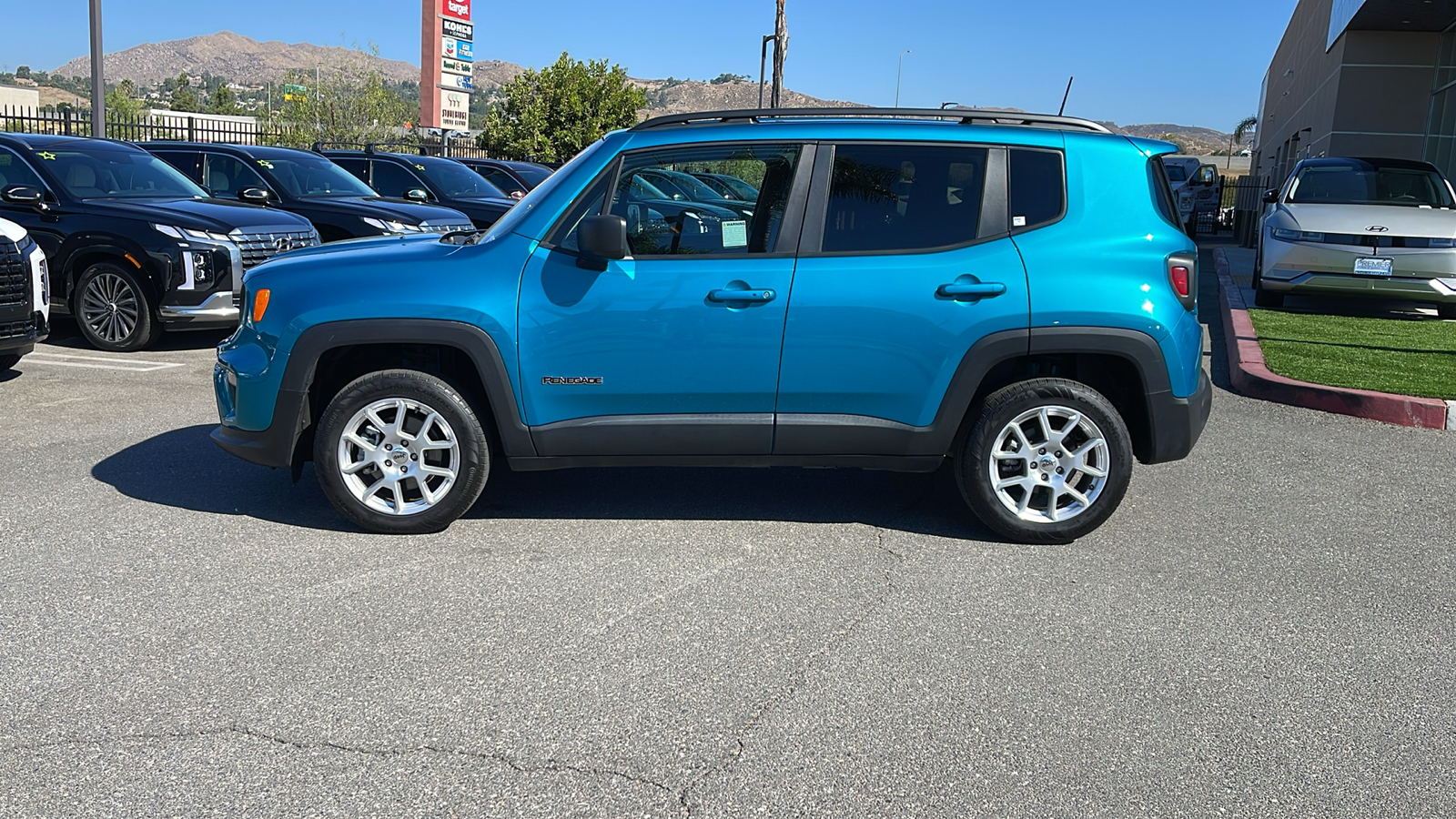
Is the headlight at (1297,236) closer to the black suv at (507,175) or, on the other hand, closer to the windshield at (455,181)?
the windshield at (455,181)

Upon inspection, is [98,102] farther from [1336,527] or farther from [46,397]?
[1336,527]

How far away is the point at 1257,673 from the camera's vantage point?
395cm

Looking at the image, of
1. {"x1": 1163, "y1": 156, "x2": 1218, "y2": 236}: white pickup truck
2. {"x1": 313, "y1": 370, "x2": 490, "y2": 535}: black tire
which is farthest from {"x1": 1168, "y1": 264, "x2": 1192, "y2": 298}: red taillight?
{"x1": 1163, "y1": 156, "x2": 1218, "y2": 236}: white pickup truck

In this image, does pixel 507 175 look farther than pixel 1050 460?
Yes

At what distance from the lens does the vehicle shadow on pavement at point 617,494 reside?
5.57m

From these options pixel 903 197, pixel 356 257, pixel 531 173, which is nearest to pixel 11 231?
pixel 356 257

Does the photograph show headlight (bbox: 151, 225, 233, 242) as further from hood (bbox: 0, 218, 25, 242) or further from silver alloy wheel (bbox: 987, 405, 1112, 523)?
silver alloy wheel (bbox: 987, 405, 1112, 523)

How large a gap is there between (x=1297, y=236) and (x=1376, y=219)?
748mm

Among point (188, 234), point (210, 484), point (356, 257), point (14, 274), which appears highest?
point (356, 257)

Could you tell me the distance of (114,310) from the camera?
32.9 feet

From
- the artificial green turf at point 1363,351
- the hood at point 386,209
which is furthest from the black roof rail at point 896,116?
the hood at point 386,209

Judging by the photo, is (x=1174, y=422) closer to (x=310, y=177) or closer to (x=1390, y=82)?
(x=310, y=177)

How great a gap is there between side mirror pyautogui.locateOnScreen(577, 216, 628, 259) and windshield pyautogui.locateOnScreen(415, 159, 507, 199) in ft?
37.8

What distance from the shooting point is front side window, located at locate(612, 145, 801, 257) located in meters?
5.10
